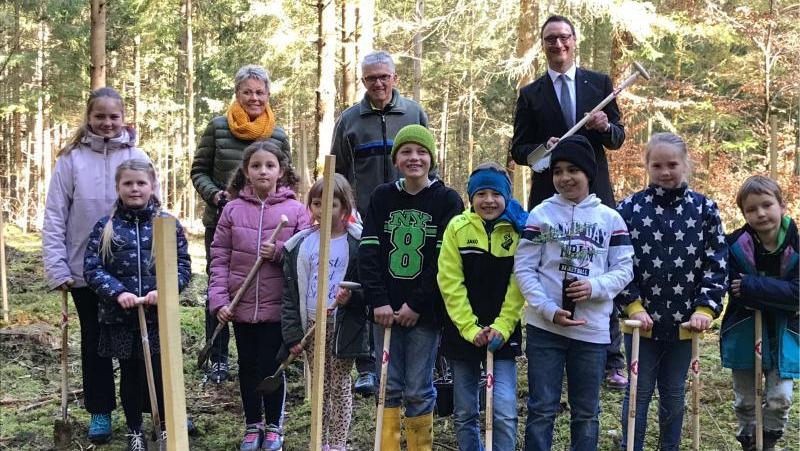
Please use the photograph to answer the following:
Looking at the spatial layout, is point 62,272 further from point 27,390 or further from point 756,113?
point 756,113

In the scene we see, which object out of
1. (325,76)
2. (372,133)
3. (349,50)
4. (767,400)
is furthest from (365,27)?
(767,400)

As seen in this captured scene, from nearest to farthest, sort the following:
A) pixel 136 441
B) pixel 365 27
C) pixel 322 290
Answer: pixel 322 290 → pixel 136 441 → pixel 365 27

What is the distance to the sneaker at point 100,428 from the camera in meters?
4.06

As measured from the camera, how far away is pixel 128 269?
3758mm

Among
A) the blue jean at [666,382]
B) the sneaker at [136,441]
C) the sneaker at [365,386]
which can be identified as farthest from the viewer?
the sneaker at [365,386]

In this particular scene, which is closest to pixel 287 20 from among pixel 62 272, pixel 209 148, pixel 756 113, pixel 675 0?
pixel 675 0

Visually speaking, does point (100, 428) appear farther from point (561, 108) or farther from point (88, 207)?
point (561, 108)

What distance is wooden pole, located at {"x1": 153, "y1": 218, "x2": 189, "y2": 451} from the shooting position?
1398mm

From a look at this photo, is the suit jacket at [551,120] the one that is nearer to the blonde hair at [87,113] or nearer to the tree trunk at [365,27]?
the blonde hair at [87,113]

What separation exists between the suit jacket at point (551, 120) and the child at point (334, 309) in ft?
3.83

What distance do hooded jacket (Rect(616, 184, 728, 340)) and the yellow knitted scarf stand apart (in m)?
2.54

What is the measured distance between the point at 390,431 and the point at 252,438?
2.92 ft

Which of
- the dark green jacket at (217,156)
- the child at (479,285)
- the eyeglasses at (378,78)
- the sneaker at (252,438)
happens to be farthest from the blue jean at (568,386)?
the dark green jacket at (217,156)

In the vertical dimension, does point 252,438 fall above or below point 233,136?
below
